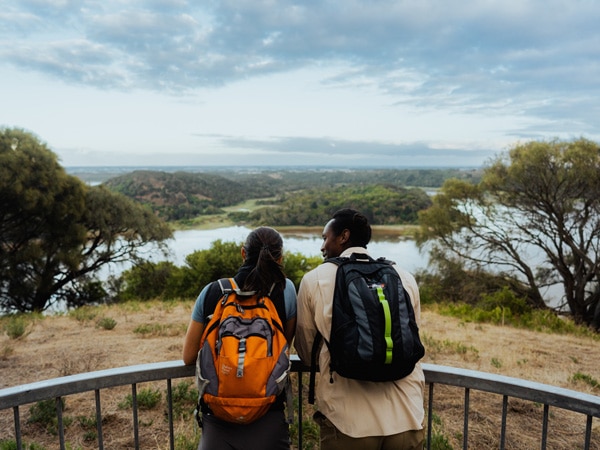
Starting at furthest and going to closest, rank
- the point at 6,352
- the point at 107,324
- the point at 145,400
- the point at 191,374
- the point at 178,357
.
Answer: the point at 107,324 → the point at 6,352 → the point at 178,357 → the point at 145,400 → the point at 191,374

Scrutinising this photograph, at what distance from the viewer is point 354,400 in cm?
196

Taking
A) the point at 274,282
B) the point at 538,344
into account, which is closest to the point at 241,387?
the point at 274,282

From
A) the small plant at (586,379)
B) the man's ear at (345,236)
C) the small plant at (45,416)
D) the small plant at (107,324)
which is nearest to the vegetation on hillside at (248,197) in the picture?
the small plant at (107,324)

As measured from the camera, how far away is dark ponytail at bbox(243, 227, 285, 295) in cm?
204

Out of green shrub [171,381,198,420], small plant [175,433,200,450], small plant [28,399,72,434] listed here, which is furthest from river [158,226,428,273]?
small plant [175,433,200,450]

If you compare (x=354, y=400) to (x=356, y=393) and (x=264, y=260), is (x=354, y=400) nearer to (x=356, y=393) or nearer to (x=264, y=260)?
(x=356, y=393)

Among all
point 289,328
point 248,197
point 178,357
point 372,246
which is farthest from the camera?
point 248,197

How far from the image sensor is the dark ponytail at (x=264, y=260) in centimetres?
204

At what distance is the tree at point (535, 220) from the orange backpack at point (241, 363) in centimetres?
1683

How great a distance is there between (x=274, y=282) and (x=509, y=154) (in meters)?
17.6

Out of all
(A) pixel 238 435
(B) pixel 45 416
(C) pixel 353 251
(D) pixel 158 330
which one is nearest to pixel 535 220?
(D) pixel 158 330

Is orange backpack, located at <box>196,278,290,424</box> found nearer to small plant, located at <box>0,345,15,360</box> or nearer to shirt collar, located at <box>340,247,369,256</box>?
shirt collar, located at <box>340,247,369,256</box>

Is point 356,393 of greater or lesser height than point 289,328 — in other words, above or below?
below

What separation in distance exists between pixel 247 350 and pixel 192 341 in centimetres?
41
